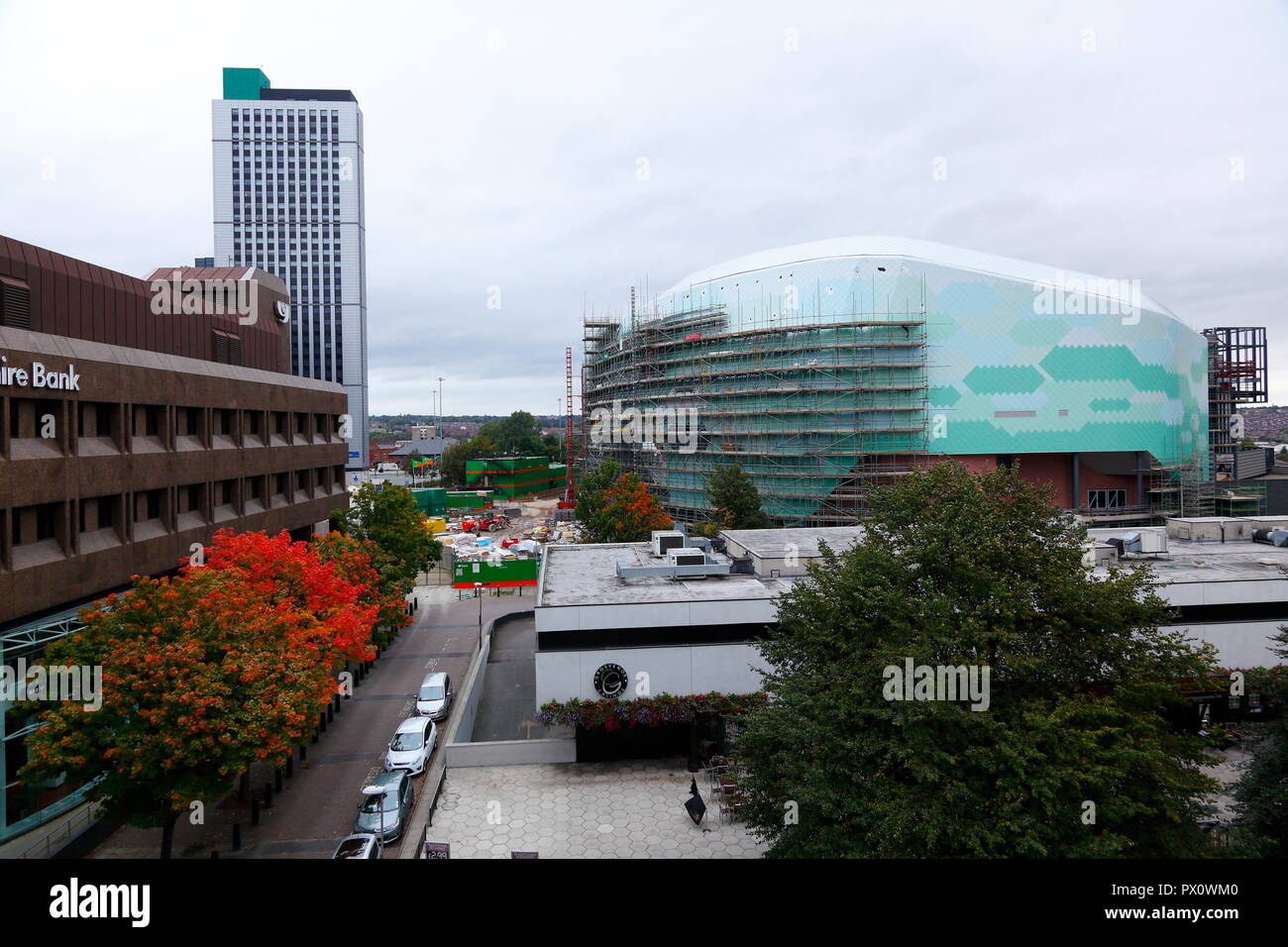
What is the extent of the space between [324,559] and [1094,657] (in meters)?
23.8

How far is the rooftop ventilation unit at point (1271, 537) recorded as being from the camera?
26.3 m

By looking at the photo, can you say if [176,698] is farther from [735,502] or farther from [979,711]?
[735,502]

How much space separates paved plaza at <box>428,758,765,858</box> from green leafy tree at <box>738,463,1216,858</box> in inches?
133

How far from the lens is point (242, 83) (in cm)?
11144

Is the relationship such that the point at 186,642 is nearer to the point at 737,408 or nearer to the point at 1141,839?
the point at 1141,839

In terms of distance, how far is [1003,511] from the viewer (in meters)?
13.1

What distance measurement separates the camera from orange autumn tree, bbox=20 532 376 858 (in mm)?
13383

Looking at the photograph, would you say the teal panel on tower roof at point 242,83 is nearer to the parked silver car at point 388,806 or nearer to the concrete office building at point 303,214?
the concrete office building at point 303,214

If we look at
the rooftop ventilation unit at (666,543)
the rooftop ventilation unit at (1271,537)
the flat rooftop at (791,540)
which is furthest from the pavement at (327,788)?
the rooftop ventilation unit at (1271,537)

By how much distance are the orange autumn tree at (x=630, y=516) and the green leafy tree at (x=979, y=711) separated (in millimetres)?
29133

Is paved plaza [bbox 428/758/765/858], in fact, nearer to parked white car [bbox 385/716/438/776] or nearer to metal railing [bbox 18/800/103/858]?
parked white car [bbox 385/716/438/776]

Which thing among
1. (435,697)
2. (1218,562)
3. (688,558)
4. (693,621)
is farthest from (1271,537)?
(435,697)

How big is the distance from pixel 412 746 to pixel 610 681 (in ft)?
19.8

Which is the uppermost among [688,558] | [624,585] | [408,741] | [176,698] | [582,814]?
[688,558]
